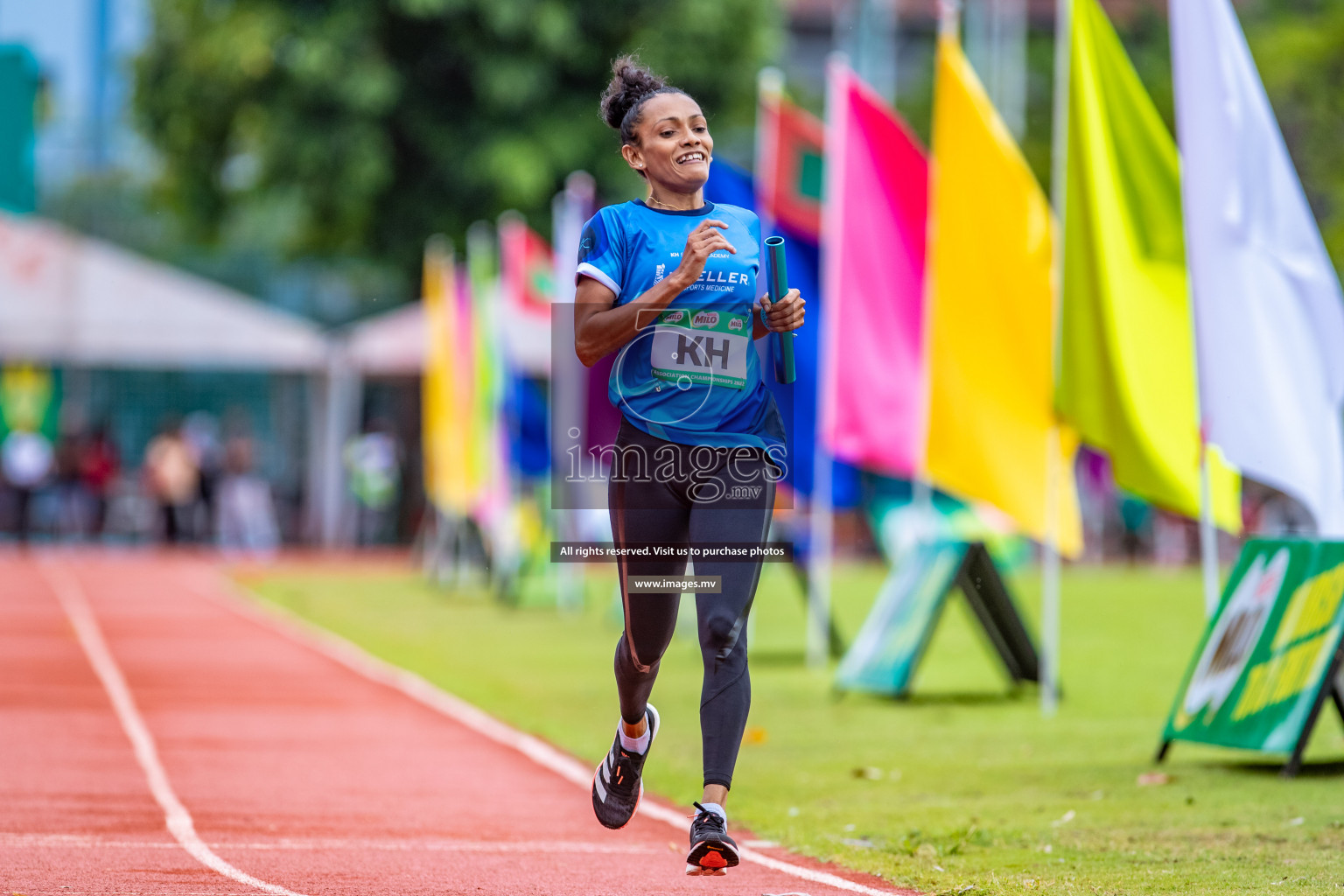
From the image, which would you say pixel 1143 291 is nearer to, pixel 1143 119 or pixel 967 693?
pixel 1143 119

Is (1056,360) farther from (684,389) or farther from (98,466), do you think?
(98,466)

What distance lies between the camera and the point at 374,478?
34.1 m

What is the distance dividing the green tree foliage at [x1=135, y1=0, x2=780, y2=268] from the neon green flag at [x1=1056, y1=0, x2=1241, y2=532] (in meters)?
23.7

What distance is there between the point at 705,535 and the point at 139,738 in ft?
18.2

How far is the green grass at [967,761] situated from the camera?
6539 mm

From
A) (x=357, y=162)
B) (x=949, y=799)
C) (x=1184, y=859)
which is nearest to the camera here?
(x=1184, y=859)

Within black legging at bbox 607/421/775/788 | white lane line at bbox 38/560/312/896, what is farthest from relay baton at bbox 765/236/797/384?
white lane line at bbox 38/560/312/896

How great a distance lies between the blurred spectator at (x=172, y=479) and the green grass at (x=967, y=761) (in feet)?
44.8

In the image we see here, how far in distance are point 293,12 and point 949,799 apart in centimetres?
2909

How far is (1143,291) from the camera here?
10.5 m

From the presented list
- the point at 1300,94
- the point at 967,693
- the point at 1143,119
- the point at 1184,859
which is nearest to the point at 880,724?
the point at 967,693

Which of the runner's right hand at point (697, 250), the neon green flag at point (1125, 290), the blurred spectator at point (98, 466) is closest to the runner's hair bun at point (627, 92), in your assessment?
the runner's right hand at point (697, 250)

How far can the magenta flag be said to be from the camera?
13.8m

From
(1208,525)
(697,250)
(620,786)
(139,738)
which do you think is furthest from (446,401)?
(697,250)
